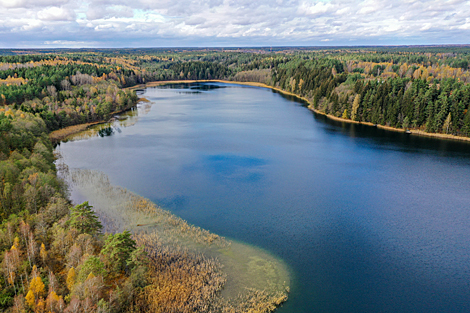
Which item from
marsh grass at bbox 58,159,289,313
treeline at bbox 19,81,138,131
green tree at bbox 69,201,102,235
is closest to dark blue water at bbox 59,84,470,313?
marsh grass at bbox 58,159,289,313

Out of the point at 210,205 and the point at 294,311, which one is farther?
the point at 210,205

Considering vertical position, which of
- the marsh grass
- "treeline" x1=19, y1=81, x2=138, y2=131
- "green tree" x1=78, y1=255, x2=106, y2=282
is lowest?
the marsh grass

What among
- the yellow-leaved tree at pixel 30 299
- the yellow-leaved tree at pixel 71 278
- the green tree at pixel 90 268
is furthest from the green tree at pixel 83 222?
the yellow-leaved tree at pixel 30 299

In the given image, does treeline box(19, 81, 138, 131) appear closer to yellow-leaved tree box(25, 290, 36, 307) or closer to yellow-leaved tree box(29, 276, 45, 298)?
yellow-leaved tree box(29, 276, 45, 298)

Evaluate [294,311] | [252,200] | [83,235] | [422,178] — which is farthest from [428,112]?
[83,235]

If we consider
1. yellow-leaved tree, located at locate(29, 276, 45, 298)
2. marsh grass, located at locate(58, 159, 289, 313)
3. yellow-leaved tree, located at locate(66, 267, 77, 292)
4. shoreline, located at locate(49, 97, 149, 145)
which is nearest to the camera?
yellow-leaved tree, located at locate(29, 276, 45, 298)

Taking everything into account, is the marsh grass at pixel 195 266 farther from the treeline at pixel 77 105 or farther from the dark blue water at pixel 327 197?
the treeline at pixel 77 105

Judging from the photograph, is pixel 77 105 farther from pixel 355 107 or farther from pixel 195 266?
pixel 355 107

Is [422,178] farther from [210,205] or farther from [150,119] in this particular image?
[150,119]

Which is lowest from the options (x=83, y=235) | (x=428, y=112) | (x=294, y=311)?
(x=294, y=311)
